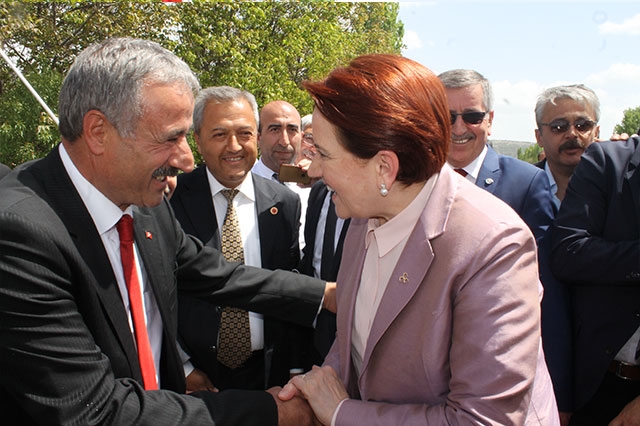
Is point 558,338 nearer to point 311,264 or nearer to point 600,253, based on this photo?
point 600,253

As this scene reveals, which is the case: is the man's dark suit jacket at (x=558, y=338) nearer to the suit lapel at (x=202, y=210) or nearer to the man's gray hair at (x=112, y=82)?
the suit lapel at (x=202, y=210)

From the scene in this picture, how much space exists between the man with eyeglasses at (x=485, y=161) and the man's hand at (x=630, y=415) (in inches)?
40.4

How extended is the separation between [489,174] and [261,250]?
1600 mm

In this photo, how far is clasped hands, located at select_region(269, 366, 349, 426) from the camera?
2.14 metres

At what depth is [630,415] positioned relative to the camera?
2.89 metres

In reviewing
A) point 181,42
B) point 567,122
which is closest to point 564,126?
point 567,122

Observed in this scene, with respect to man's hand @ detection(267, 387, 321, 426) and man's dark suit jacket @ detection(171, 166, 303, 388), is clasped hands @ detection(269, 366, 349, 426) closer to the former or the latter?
man's hand @ detection(267, 387, 321, 426)

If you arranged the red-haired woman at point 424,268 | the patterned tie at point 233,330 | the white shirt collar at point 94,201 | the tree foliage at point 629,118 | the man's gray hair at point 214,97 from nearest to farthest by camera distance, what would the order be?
the red-haired woman at point 424,268 < the white shirt collar at point 94,201 < the patterned tie at point 233,330 < the man's gray hair at point 214,97 < the tree foliage at point 629,118

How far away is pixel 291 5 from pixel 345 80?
785 inches

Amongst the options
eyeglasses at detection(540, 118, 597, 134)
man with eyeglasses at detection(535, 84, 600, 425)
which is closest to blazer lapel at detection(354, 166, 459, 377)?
man with eyeglasses at detection(535, 84, 600, 425)

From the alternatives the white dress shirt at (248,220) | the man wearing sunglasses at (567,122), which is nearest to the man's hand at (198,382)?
the white dress shirt at (248,220)

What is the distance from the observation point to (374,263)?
218 cm

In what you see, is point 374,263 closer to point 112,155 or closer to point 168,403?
point 168,403

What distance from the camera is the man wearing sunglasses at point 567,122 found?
440 centimetres
